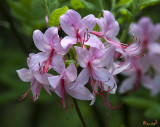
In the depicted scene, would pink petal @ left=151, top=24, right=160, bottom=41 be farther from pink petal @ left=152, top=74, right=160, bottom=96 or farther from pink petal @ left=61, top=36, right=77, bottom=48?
pink petal @ left=61, top=36, right=77, bottom=48

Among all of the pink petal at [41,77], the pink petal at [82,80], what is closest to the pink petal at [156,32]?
the pink petal at [82,80]

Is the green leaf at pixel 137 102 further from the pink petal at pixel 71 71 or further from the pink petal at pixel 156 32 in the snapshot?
the pink petal at pixel 71 71

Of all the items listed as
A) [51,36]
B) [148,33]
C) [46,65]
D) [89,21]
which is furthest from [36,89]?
[148,33]

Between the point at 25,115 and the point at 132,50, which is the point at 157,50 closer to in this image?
the point at 132,50

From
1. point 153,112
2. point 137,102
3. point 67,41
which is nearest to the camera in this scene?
point 67,41

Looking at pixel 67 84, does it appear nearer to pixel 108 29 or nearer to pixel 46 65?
pixel 46 65

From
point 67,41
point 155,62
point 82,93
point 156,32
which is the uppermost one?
point 67,41

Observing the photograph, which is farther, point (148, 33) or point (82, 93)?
point (148, 33)
